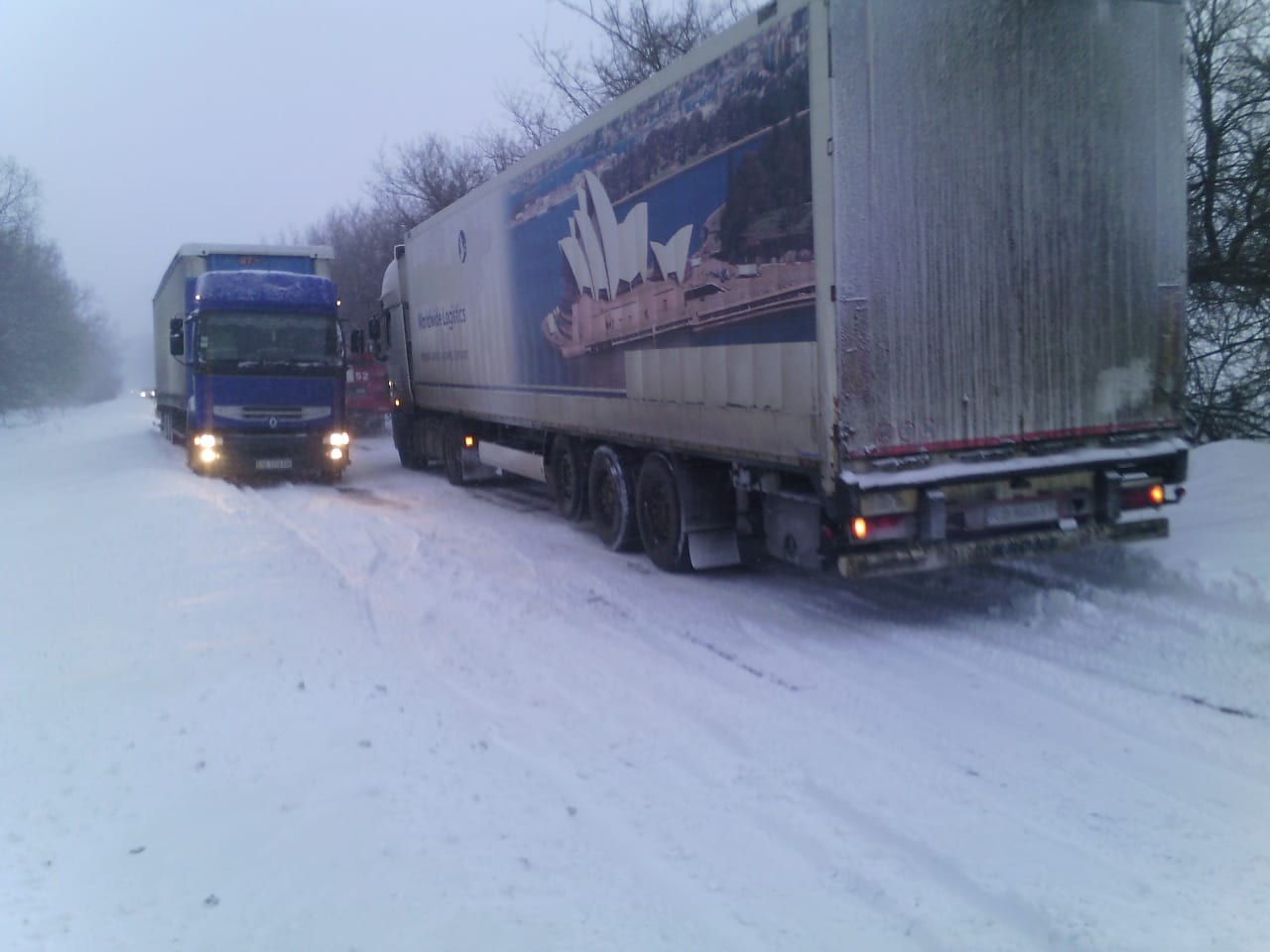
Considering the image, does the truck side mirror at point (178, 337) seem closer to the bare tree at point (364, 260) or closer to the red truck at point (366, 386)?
the red truck at point (366, 386)

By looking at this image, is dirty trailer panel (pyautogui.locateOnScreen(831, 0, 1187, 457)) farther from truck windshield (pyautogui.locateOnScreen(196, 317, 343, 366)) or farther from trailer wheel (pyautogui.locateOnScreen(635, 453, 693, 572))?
truck windshield (pyautogui.locateOnScreen(196, 317, 343, 366))

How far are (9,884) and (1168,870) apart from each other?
4441 millimetres

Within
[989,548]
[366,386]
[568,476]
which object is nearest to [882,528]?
[989,548]

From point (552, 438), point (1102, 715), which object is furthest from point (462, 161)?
point (1102, 715)

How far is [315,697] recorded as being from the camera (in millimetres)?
6312

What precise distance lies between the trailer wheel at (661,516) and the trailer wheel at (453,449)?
7694mm

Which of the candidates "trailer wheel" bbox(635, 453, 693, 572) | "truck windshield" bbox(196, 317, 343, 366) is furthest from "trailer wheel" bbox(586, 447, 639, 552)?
"truck windshield" bbox(196, 317, 343, 366)

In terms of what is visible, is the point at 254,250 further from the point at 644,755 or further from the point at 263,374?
the point at 644,755

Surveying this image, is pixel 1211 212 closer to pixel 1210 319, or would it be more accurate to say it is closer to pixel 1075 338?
pixel 1210 319

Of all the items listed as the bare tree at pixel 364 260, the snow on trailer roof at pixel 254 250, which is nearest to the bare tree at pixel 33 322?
the bare tree at pixel 364 260

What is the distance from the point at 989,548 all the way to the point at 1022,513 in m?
0.39

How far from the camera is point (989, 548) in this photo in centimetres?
753

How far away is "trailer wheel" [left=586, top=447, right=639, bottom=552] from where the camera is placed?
1087 cm

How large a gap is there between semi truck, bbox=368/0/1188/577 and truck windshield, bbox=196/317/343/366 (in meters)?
9.36
